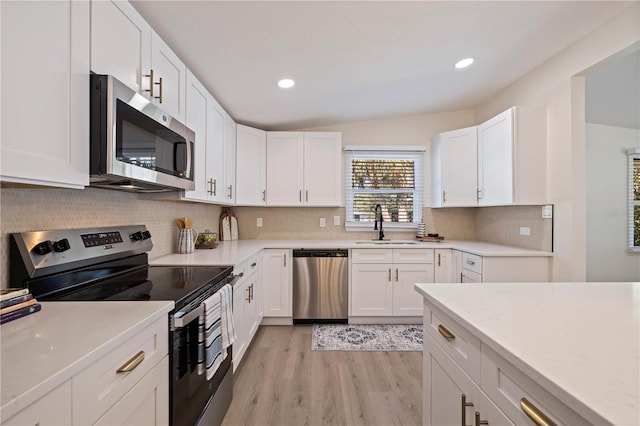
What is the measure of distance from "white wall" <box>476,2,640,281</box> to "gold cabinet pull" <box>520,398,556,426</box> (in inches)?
90.3

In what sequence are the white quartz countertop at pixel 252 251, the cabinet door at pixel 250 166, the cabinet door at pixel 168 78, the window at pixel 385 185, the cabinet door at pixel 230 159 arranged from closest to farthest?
the cabinet door at pixel 168 78 → the white quartz countertop at pixel 252 251 → the cabinet door at pixel 230 159 → the cabinet door at pixel 250 166 → the window at pixel 385 185

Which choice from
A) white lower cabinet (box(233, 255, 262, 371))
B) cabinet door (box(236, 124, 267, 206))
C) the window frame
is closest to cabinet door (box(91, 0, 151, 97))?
white lower cabinet (box(233, 255, 262, 371))

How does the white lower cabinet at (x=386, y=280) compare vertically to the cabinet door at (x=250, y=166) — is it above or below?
below

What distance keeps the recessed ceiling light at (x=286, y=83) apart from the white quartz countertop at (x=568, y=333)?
206cm

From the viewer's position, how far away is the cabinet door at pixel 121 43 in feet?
3.67

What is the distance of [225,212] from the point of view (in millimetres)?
3566

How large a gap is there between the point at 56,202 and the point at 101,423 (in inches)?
40.8

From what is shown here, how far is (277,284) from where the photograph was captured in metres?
3.06

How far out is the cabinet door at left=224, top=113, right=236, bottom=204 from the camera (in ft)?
9.23

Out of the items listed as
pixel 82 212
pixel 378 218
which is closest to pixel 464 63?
pixel 378 218

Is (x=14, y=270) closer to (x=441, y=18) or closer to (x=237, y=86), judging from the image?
(x=237, y=86)

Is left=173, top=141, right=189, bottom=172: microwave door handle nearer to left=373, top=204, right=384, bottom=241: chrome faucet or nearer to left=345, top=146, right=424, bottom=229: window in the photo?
left=345, top=146, right=424, bottom=229: window

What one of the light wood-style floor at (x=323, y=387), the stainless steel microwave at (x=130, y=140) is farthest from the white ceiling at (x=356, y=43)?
the light wood-style floor at (x=323, y=387)

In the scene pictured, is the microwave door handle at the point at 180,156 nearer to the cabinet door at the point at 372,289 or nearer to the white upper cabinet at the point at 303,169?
the white upper cabinet at the point at 303,169
